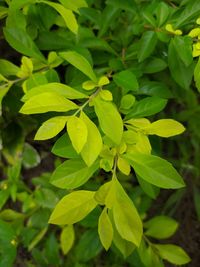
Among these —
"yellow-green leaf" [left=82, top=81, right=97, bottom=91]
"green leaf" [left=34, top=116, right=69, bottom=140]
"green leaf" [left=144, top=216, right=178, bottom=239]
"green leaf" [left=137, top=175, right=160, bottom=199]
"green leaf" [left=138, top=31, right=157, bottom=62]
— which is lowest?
"green leaf" [left=144, top=216, right=178, bottom=239]

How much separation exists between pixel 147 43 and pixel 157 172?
26 centimetres

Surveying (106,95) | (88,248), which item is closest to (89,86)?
(106,95)

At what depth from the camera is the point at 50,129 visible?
665mm

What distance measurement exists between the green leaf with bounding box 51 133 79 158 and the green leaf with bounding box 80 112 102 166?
5 cm

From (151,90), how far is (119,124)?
0.91 feet

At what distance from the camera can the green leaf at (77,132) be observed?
631mm

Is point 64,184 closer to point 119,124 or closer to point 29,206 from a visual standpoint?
point 119,124

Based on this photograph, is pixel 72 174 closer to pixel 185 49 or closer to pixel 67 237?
pixel 185 49

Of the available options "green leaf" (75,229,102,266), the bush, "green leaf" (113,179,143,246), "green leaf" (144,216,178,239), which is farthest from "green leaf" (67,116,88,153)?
"green leaf" (144,216,178,239)

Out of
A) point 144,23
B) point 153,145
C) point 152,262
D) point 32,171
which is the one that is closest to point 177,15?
point 144,23

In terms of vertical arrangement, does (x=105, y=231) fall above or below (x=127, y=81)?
below

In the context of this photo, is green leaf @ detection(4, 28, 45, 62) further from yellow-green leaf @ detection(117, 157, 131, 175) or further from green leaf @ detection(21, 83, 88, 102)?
yellow-green leaf @ detection(117, 157, 131, 175)

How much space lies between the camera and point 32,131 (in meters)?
1.21

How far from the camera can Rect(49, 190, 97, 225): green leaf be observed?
2.21ft
